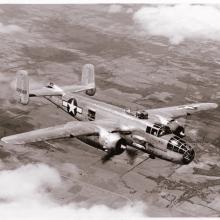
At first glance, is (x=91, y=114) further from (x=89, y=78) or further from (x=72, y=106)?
(x=89, y=78)

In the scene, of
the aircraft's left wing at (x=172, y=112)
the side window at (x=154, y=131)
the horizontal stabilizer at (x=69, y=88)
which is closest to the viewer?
the side window at (x=154, y=131)

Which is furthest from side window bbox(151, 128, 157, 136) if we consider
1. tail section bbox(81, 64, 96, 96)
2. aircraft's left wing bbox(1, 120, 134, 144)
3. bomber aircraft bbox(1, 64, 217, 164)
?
tail section bbox(81, 64, 96, 96)

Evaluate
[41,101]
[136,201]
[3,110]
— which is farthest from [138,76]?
[136,201]

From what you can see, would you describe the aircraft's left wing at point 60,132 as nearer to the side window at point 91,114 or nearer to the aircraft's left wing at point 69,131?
the aircraft's left wing at point 69,131

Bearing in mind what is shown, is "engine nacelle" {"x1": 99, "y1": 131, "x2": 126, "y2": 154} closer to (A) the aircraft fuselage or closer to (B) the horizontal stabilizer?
(A) the aircraft fuselage

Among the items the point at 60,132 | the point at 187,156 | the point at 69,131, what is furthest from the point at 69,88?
the point at 187,156

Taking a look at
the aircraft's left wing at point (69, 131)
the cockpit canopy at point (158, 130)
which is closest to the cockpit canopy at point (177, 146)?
the cockpit canopy at point (158, 130)

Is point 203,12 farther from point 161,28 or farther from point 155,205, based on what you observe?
point 155,205

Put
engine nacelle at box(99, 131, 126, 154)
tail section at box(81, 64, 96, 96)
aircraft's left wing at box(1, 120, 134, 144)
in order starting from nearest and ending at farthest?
aircraft's left wing at box(1, 120, 134, 144), engine nacelle at box(99, 131, 126, 154), tail section at box(81, 64, 96, 96)
